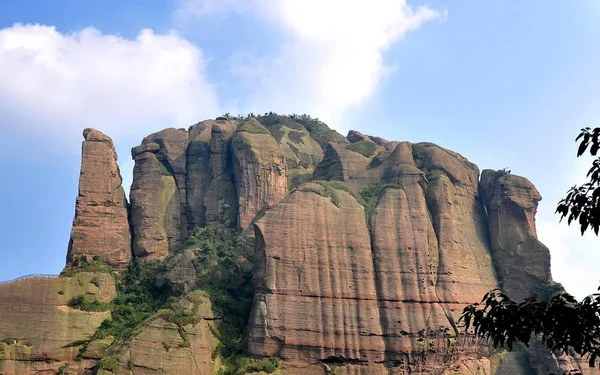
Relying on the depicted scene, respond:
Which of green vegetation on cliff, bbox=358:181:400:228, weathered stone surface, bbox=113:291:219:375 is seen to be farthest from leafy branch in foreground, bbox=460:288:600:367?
green vegetation on cliff, bbox=358:181:400:228

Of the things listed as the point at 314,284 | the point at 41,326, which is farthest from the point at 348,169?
the point at 41,326

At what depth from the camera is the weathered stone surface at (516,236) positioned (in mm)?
60906

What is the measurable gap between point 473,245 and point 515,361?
10765mm

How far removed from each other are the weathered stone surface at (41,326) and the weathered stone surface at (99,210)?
7590 millimetres

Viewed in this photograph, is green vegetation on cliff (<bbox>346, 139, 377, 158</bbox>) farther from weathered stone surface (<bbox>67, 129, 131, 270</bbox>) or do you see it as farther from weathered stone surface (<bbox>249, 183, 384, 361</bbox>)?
weathered stone surface (<bbox>67, 129, 131, 270</bbox>)

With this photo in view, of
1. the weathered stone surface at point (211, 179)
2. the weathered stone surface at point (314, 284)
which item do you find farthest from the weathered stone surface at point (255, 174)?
the weathered stone surface at point (314, 284)

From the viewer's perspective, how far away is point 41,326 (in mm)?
50156

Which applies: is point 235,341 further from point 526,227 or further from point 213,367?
point 526,227

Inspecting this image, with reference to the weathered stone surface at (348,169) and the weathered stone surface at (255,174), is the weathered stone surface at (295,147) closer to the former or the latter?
the weathered stone surface at (255,174)

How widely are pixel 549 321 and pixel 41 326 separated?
4715cm

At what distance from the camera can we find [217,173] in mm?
70500

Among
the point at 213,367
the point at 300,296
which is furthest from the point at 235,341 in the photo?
the point at 300,296

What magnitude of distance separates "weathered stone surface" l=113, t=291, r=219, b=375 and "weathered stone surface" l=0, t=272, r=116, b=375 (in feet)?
16.3

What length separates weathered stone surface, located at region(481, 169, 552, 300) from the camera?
60906mm
